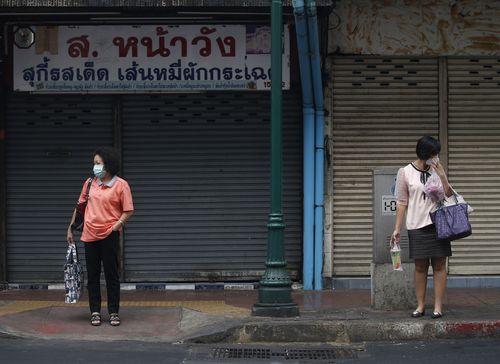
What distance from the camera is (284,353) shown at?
7.85 m

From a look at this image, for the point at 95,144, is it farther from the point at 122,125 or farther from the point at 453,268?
the point at 453,268

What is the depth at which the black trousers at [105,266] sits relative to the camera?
853 cm

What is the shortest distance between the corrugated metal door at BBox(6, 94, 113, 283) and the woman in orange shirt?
8.67 ft

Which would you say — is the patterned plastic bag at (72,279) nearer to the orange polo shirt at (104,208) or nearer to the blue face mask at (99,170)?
the orange polo shirt at (104,208)

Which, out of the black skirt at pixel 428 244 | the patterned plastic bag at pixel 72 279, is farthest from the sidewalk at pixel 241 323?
the black skirt at pixel 428 244

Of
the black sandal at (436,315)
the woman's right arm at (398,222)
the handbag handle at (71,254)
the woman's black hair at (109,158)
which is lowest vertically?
the black sandal at (436,315)

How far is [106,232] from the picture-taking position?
8477 millimetres

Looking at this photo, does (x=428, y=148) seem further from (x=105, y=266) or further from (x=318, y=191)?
(x=105, y=266)

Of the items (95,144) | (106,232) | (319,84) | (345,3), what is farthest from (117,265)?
(345,3)

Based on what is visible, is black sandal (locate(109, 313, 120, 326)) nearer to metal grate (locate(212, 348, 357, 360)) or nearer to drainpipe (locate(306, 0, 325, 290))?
metal grate (locate(212, 348, 357, 360))

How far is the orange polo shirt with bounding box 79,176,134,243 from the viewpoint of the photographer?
27.8 ft

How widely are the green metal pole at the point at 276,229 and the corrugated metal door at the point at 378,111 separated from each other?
2414mm

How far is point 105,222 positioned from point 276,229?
1.84 meters

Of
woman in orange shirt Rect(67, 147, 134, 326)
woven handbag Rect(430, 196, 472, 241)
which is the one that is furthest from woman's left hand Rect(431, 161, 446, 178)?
woman in orange shirt Rect(67, 147, 134, 326)
